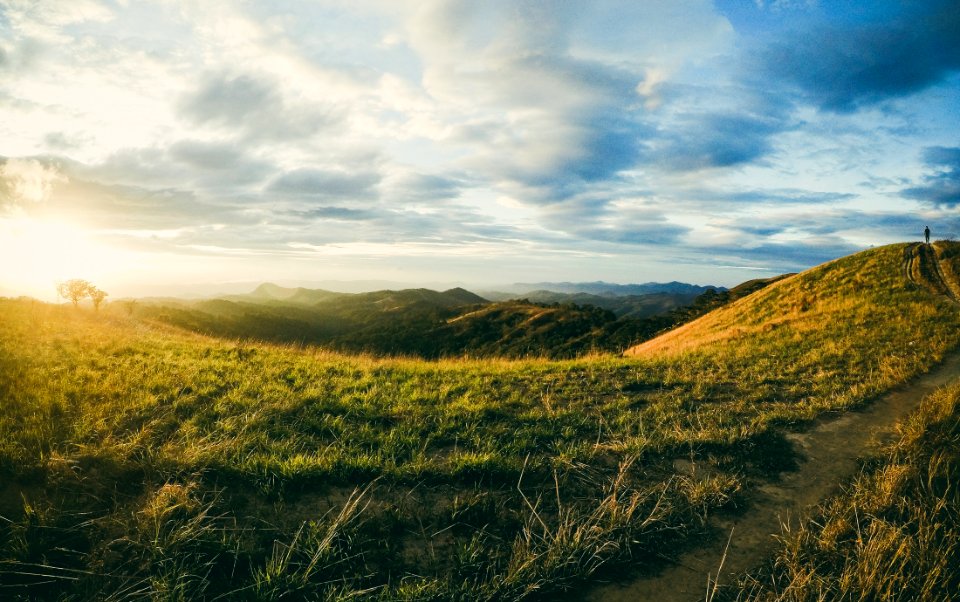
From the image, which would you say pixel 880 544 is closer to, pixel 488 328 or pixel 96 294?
pixel 96 294

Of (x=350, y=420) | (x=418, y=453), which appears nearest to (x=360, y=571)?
(x=418, y=453)

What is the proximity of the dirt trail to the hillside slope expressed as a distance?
6.91 meters

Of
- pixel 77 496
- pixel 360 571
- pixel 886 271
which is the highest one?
pixel 886 271

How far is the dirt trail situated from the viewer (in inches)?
145

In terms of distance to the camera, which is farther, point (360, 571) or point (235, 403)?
point (235, 403)

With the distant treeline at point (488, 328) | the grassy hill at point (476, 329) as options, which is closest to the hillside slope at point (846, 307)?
the distant treeline at point (488, 328)

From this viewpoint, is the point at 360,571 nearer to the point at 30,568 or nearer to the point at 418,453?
the point at 418,453

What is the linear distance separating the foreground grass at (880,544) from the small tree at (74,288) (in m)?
59.4

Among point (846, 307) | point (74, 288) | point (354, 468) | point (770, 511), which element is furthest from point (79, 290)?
point (846, 307)

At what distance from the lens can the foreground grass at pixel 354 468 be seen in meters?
3.54

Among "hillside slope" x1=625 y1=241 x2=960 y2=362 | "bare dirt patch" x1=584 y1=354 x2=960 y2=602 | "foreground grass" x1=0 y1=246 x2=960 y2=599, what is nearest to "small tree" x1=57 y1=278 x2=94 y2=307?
"foreground grass" x1=0 y1=246 x2=960 y2=599

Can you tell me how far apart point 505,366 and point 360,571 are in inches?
357

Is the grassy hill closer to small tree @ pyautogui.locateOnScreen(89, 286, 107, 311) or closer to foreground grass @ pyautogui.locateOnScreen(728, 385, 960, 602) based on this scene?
small tree @ pyautogui.locateOnScreen(89, 286, 107, 311)

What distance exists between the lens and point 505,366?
12523 millimetres
